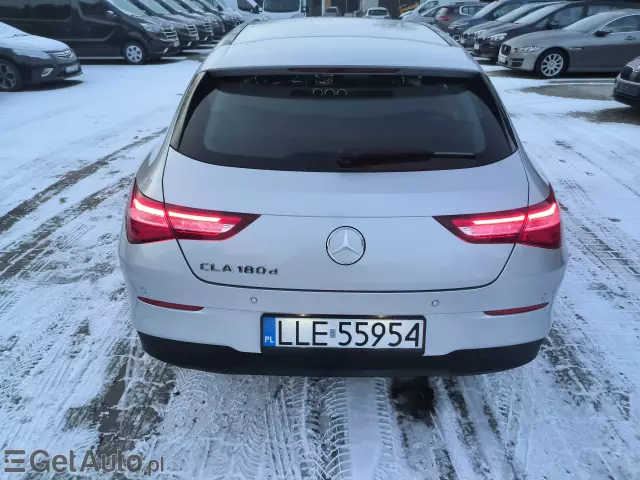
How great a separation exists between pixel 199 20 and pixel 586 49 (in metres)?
12.6

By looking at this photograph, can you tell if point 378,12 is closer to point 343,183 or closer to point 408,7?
point 408,7

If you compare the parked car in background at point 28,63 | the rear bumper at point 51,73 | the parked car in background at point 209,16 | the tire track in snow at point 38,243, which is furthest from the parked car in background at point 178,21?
the tire track in snow at point 38,243

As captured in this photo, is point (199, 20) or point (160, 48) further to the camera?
point (199, 20)

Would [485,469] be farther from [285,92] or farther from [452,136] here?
[285,92]

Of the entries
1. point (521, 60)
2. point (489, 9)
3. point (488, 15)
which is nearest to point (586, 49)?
point (521, 60)

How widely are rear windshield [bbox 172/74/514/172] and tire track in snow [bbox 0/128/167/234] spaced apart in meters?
3.29

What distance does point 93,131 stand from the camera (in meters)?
8.86

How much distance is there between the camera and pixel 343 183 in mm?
2340

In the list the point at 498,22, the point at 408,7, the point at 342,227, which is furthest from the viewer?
the point at 408,7

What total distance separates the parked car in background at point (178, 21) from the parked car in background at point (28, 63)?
20.0 feet

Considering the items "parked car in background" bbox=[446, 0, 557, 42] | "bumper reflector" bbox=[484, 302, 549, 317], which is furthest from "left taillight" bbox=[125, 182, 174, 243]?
"parked car in background" bbox=[446, 0, 557, 42]

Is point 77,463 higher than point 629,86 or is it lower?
lower

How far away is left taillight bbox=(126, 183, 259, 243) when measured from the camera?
2316mm

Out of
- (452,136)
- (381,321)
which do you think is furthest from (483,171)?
(381,321)
